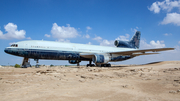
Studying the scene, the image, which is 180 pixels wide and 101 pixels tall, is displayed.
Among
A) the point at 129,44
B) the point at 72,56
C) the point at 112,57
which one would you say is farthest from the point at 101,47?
the point at 129,44

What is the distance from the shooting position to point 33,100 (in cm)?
366

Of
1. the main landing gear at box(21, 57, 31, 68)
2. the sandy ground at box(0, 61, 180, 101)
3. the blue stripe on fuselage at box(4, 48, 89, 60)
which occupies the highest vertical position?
the blue stripe on fuselage at box(4, 48, 89, 60)

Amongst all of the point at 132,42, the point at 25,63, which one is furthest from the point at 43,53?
the point at 132,42

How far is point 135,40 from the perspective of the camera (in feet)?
102

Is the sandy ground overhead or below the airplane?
below

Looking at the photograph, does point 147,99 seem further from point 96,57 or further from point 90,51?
point 90,51

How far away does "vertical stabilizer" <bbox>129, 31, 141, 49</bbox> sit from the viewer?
→ 3086 cm

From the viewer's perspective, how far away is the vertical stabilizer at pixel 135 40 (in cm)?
3086

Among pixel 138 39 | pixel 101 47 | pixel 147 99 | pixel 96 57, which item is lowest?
pixel 147 99

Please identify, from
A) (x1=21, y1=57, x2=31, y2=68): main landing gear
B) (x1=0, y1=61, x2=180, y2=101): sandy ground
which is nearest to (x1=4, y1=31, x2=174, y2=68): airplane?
(x1=21, y1=57, x2=31, y2=68): main landing gear

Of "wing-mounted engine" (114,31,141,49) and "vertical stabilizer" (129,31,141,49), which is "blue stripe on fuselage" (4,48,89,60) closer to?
"wing-mounted engine" (114,31,141,49)

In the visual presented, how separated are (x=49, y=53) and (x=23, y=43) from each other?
393 cm

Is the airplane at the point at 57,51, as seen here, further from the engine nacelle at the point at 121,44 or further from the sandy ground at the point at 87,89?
the sandy ground at the point at 87,89

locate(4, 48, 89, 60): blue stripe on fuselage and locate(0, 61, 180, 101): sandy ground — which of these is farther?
locate(4, 48, 89, 60): blue stripe on fuselage
